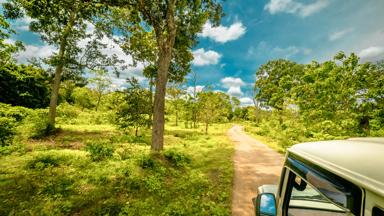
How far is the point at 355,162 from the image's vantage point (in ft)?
3.51

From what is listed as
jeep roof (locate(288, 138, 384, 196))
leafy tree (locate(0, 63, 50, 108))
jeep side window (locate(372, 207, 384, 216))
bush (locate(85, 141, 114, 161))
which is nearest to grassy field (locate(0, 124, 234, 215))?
bush (locate(85, 141, 114, 161))

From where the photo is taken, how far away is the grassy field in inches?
209

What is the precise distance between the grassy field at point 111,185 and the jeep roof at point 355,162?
4812mm

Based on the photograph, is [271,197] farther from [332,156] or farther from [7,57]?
[7,57]

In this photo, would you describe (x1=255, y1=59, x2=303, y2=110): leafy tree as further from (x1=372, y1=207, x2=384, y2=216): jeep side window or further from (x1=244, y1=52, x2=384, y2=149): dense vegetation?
(x1=372, y1=207, x2=384, y2=216): jeep side window

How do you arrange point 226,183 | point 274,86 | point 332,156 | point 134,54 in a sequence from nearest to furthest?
point 332,156 < point 226,183 < point 134,54 < point 274,86

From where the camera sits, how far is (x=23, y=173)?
22.6 feet

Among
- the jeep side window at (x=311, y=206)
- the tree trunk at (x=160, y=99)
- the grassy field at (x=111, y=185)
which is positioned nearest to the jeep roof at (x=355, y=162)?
the jeep side window at (x=311, y=206)

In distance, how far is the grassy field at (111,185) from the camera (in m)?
5.32

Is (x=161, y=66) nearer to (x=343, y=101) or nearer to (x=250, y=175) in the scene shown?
(x=250, y=175)

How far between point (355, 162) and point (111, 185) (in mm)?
6959

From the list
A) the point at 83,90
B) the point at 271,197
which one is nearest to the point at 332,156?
the point at 271,197

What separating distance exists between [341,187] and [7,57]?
24.5 feet

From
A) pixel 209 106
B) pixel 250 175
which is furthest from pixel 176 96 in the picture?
pixel 250 175
